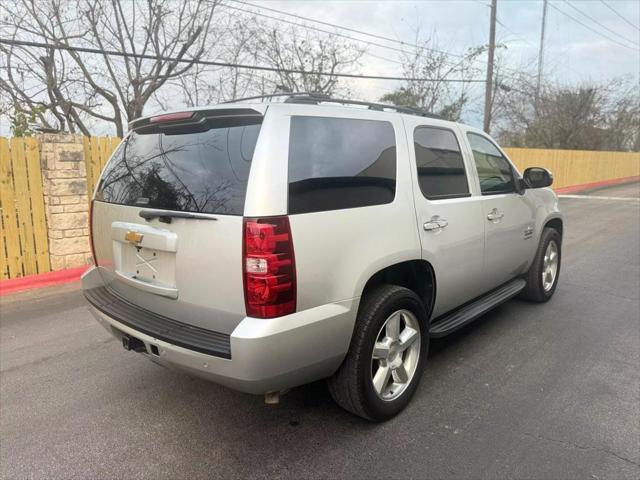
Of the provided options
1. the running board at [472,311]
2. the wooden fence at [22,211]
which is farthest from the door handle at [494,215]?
the wooden fence at [22,211]

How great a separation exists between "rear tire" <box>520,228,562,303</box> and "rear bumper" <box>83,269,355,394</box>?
3152 millimetres

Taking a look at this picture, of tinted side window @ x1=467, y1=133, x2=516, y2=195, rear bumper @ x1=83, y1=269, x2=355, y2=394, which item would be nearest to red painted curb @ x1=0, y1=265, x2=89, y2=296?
rear bumper @ x1=83, y1=269, x2=355, y2=394

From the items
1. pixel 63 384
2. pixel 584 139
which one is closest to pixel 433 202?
pixel 63 384

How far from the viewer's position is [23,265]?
630 centimetres

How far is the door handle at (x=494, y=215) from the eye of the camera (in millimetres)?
3824

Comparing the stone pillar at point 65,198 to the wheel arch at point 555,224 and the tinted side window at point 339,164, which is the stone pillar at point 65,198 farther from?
the wheel arch at point 555,224

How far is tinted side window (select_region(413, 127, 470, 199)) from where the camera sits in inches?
127

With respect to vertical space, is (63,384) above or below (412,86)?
below

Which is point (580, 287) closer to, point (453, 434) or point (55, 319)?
point (453, 434)

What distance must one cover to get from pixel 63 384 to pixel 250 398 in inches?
57.0

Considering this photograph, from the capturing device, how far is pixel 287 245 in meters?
2.24

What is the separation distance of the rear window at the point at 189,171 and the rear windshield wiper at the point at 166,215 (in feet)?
0.11

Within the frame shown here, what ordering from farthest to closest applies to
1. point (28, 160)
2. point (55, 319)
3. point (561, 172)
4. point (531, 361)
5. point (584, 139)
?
point (584, 139), point (561, 172), point (28, 160), point (55, 319), point (531, 361)

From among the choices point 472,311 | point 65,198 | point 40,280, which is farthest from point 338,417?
point 65,198
